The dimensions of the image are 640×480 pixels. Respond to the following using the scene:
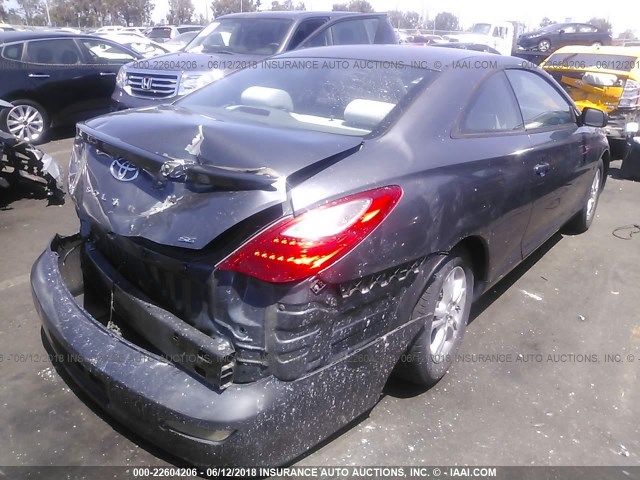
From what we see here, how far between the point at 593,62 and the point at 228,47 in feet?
18.6

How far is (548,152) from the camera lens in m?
3.54

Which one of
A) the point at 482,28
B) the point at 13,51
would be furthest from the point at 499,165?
the point at 482,28

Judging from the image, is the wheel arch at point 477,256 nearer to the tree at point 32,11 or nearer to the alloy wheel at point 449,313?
the alloy wheel at point 449,313

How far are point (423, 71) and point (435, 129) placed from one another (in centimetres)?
48

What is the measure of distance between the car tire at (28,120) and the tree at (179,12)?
53.0m

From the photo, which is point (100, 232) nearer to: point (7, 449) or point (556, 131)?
point (7, 449)

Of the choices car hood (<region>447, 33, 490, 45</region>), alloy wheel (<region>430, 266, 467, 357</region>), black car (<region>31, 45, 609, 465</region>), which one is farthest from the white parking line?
car hood (<region>447, 33, 490, 45</region>)

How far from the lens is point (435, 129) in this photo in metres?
A: 2.62

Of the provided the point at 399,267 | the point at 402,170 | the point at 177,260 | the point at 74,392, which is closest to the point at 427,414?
the point at 399,267

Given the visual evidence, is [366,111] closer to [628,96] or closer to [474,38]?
[628,96]

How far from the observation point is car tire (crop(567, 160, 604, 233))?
498 cm

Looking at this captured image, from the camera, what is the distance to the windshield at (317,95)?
8.95 feet

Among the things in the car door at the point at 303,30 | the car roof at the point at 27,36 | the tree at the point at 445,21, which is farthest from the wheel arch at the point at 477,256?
the tree at the point at 445,21

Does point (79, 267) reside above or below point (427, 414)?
above
